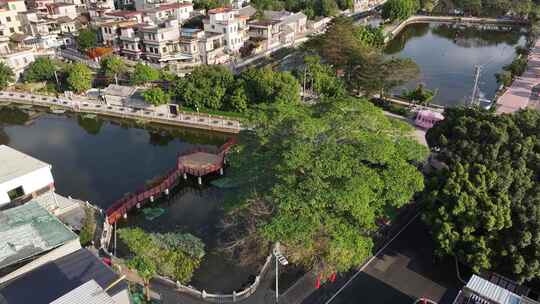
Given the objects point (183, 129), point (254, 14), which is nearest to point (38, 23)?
point (254, 14)

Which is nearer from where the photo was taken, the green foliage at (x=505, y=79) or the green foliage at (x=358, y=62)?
the green foliage at (x=358, y=62)

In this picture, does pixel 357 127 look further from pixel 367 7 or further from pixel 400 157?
pixel 367 7

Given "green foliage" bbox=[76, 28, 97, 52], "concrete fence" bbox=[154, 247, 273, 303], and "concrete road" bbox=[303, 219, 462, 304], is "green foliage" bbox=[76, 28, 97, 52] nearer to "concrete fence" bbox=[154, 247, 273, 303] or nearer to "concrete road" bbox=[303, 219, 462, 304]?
"concrete fence" bbox=[154, 247, 273, 303]

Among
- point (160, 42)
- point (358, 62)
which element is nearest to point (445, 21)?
point (358, 62)

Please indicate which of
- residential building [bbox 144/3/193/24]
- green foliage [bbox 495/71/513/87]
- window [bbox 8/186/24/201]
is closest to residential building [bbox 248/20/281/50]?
residential building [bbox 144/3/193/24]

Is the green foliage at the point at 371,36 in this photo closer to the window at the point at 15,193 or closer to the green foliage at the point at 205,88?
the green foliage at the point at 205,88

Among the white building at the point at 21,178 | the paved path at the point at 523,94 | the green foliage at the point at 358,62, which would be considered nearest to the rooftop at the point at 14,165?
the white building at the point at 21,178
